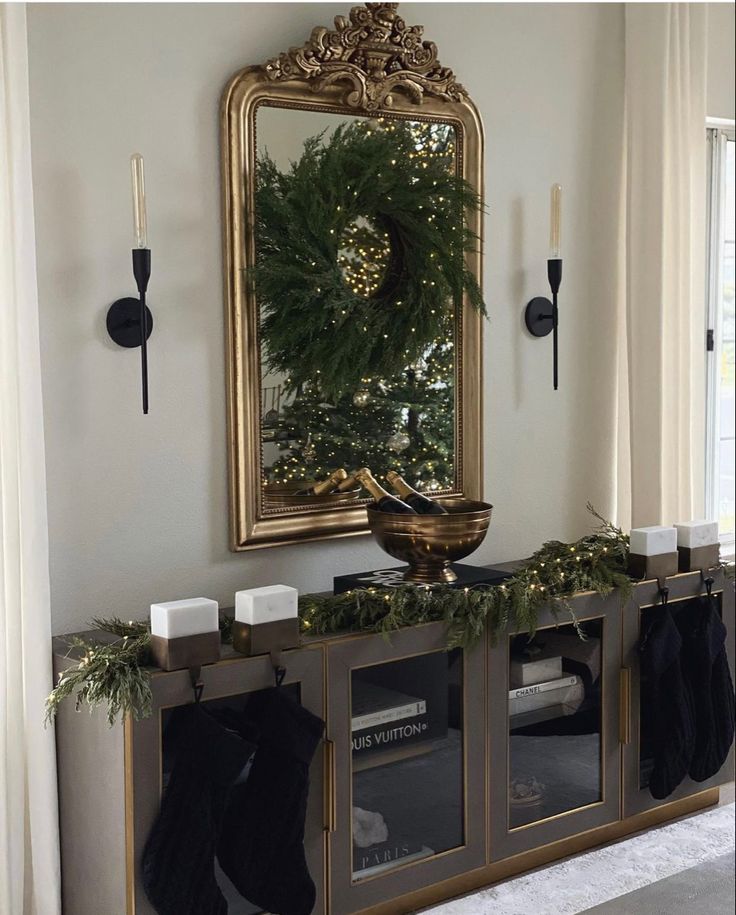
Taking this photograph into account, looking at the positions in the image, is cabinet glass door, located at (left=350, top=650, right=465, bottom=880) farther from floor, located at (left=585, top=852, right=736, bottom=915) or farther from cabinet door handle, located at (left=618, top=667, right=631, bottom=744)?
cabinet door handle, located at (left=618, top=667, right=631, bottom=744)

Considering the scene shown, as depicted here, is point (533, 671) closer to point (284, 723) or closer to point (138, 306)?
point (284, 723)

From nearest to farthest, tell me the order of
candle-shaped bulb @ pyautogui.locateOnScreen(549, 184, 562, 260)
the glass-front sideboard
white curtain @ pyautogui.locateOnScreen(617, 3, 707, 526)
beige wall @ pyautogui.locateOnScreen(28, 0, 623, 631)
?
the glass-front sideboard < beige wall @ pyautogui.locateOnScreen(28, 0, 623, 631) < candle-shaped bulb @ pyautogui.locateOnScreen(549, 184, 562, 260) < white curtain @ pyautogui.locateOnScreen(617, 3, 707, 526)

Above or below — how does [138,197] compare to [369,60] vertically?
below

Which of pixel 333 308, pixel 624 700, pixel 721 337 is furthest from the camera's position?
pixel 721 337

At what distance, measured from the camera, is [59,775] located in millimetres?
2508

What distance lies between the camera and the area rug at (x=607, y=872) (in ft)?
9.12

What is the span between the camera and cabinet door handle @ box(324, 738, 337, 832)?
2.53m

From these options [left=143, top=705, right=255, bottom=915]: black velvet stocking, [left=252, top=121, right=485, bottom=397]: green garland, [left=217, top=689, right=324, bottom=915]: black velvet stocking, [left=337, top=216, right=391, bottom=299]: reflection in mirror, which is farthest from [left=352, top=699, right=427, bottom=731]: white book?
[left=337, top=216, right=391, bottom=299]: reflection in mirror

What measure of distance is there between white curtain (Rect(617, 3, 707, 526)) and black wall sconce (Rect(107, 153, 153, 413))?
1.58 metres

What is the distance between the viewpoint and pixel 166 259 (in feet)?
8.93

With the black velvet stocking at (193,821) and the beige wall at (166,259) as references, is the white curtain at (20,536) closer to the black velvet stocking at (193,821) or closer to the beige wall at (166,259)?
the beige wall at (166,259)

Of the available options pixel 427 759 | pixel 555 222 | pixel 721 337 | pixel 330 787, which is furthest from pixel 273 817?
pixel 721 337

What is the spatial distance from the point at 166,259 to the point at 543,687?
1.45 metres

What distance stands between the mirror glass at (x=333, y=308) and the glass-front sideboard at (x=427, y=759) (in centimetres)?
55
